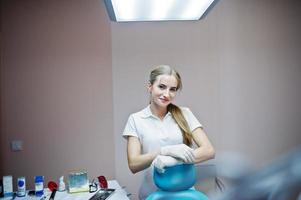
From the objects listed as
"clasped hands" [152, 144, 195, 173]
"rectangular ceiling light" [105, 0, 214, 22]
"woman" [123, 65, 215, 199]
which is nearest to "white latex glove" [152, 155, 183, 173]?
"clasped hands" [152, 144, 195, 173]

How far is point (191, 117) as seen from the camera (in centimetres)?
170

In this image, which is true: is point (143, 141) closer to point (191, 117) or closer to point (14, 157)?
point (191, 117)

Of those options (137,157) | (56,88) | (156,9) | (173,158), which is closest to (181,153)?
(173,158)

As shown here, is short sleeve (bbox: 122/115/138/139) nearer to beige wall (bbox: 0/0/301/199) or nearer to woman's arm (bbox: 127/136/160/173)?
woman's arm (bbox: 127/136/160/173)

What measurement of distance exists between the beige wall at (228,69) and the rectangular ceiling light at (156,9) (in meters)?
1.08

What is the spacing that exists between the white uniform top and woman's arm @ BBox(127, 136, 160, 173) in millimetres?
51

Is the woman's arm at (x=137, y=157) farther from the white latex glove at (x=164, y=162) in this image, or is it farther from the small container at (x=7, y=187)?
the small container at (x=7, y=187)

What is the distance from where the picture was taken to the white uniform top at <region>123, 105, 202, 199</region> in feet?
5.33

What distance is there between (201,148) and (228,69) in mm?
1478

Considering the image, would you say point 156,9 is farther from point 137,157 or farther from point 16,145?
point 16,145

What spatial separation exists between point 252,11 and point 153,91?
5.73 feet

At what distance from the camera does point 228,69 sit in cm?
280

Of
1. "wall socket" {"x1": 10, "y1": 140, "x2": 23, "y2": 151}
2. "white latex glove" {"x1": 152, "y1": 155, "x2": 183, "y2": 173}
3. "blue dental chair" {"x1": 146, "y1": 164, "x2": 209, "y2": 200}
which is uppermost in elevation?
"white latex glove" {"x1": 152, "y1": 155, "x2": 183, "y2": 173}

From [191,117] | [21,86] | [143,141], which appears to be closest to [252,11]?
[191,117]
